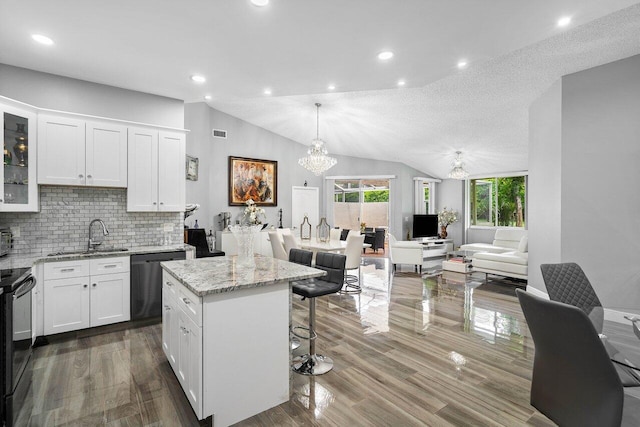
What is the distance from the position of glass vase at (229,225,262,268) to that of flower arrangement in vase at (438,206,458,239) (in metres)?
8.28

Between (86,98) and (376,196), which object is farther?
(376,196)

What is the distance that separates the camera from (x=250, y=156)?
7734 mm

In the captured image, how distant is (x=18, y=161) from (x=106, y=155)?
780 millimetres

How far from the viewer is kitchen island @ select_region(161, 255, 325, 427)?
6.30ft

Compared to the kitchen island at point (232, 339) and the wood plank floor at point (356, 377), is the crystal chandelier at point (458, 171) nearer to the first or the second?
the wood plank floor at point (356, 377)

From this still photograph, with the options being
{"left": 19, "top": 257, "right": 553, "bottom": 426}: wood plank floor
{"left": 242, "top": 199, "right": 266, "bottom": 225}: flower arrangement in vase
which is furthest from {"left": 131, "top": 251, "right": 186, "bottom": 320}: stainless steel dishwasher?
{"left": 242, "top": 199, "right": 266, "bottom": 225}: flower arrangement in vase

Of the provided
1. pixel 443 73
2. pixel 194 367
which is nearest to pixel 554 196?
pixel 443 73

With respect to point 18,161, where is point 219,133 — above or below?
above

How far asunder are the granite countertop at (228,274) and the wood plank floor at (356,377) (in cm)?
Answer: 51

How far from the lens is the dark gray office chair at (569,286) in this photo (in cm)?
242

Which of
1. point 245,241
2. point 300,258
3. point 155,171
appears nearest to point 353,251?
point 300,258

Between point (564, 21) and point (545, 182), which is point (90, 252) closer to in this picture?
point (564, 21)

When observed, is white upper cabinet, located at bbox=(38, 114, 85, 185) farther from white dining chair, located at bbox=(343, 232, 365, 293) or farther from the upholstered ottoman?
the upholstered ottoman

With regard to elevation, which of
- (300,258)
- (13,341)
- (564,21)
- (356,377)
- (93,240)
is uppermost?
(564,21)
